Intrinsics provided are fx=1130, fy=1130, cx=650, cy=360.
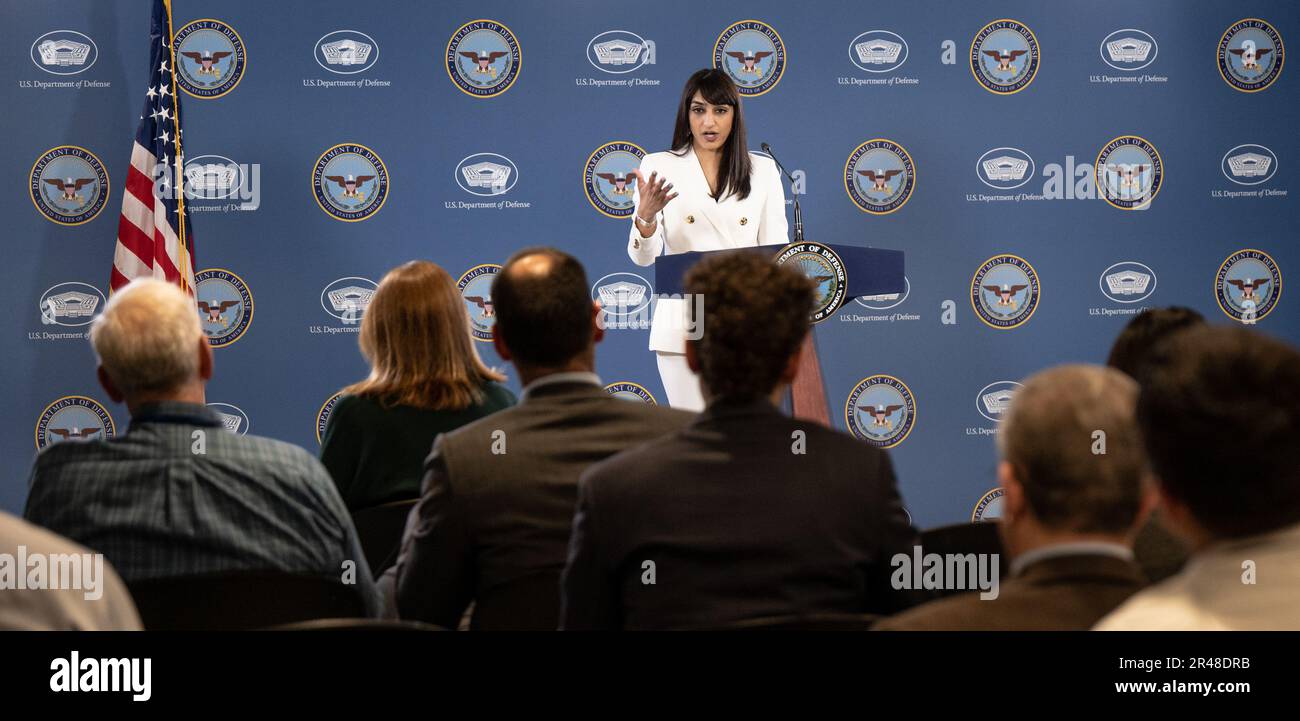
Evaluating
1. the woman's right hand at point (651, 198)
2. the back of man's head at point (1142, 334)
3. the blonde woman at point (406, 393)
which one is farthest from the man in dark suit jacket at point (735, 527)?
the woman's right hand at point (651, 198)

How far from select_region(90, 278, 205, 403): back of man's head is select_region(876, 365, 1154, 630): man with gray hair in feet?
4.53

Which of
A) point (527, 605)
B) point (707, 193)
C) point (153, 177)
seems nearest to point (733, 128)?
point (707, 193)

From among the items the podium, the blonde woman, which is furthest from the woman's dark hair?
the blonde woman

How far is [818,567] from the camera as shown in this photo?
1670 mm

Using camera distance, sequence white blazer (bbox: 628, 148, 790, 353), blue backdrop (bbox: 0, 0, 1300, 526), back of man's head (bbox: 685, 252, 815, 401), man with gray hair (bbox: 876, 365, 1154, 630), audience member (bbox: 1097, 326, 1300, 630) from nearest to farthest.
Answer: audience member (bbox: 1097, 326, 1300, 630) < man with gray hair (bbox: 876, 365, 1154, 630) < back of man's head (bbox: 685, 252, 815, 401) < white blazer (bbox: 628, 148, 790, 353) < blue backdrop (bbox: 0, 0, 1300, 526)

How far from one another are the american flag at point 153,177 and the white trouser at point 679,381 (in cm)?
210

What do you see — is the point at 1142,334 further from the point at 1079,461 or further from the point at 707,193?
the point at 707,193

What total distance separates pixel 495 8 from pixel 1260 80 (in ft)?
12.4

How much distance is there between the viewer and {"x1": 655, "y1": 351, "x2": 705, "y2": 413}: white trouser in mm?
4516

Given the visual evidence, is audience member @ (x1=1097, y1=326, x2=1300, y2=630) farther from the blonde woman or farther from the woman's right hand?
the woman's right hand

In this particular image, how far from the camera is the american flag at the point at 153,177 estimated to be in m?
4.90

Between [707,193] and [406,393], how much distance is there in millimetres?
2202

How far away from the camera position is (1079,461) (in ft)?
4.37
